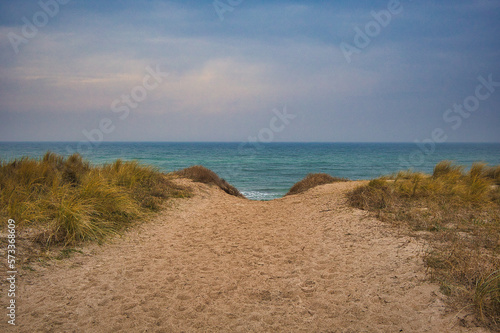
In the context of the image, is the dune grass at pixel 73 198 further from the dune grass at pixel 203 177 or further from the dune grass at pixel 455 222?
the dune grass at pixel 455 222

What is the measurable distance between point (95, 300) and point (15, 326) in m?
0.87

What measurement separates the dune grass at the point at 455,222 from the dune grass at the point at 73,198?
621 centimetres

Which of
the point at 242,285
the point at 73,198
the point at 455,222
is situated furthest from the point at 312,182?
the point at 73,198

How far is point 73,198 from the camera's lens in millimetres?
6246

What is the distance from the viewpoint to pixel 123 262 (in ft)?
17.0

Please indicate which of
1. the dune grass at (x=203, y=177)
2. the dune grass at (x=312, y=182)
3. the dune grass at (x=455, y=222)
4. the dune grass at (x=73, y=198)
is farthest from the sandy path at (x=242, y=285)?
the dune grass at (x=312, y=182)

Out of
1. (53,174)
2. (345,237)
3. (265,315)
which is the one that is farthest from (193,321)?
(53,174)

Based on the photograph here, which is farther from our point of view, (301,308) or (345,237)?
(345,237)

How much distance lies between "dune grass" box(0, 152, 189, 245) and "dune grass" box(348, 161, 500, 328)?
245 inches

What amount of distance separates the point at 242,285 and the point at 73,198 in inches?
169

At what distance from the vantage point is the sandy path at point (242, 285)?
11.2 feet

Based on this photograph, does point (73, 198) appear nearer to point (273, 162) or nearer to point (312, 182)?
point (312, 182)

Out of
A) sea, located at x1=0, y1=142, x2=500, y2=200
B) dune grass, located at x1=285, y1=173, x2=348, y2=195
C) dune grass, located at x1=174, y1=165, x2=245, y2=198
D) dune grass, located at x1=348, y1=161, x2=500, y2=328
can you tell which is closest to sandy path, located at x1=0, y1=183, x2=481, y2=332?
dune grass, located at x1=348, y1=161, x2=500, y2=328

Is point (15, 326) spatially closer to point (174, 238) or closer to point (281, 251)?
point (174, 238)
